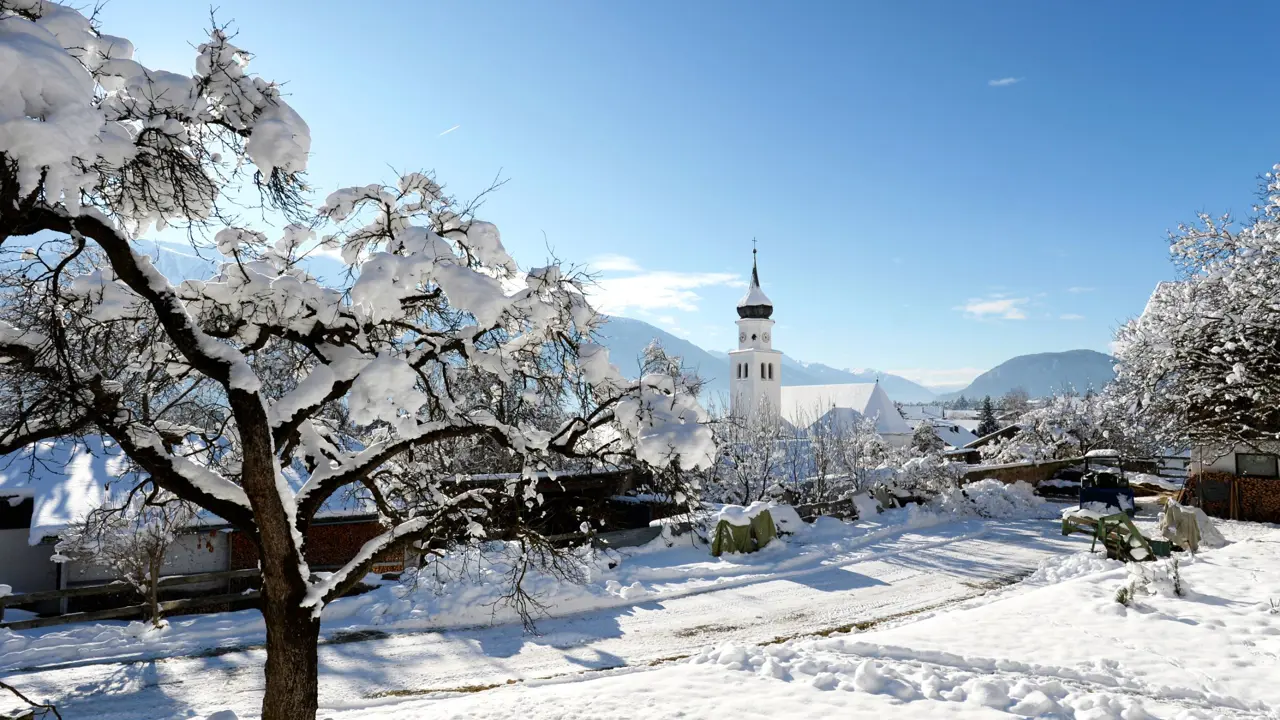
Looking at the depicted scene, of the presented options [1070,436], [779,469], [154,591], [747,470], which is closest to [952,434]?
[1070,436]

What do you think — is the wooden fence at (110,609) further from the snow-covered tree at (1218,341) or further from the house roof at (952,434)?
the house roof at (952,434)

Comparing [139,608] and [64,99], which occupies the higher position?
[64,99]

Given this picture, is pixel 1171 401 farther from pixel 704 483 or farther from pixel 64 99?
pixel 64 99

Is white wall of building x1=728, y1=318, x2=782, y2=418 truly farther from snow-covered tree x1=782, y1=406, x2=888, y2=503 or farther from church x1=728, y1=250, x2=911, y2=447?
snow-covered tree x1=782, y1=406, x2=888, y2=503

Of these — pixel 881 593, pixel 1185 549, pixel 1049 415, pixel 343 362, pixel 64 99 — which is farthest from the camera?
pixel 1049 415

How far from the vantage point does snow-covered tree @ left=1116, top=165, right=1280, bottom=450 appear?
15406 millimetres

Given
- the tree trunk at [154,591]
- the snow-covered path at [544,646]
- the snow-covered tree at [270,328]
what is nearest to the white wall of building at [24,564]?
the tree trunk at [154,591]

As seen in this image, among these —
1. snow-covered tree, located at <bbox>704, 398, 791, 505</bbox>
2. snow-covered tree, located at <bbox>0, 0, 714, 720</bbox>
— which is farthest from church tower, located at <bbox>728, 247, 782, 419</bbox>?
snow-covered tree, located at <bbox>0, 0, 714, 720</bbox>

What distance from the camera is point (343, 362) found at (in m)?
6.78

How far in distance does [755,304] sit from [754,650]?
2792 inches

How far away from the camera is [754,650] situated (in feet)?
34.5

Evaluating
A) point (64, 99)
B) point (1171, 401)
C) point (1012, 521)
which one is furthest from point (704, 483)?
point (64, 99)

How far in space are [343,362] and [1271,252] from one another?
18.0m

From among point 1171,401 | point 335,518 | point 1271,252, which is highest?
point 1271,252
